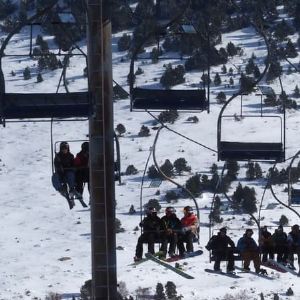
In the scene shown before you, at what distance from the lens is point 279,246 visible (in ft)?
69.8

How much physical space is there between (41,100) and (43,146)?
1955 inches

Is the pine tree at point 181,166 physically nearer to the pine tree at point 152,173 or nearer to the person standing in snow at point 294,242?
the pine tree at point 152,173

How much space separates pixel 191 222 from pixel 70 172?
3134 mm

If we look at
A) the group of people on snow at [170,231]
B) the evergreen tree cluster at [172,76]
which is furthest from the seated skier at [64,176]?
the evergreen tree cluster at [172,76]

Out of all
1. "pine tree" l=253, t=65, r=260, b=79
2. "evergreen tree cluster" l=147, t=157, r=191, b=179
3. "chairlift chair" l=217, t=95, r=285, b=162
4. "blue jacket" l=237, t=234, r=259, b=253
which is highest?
"chairlift chair" l=217, t=95, r=285, b=162

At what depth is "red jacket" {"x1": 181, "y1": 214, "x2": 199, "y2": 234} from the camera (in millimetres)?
20042

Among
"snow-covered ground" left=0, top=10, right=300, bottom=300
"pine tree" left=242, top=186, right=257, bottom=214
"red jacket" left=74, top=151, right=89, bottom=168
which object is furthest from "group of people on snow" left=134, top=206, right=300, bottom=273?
"pine tree" left=242, top=186, right=257, bottom=214

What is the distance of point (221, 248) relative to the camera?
20516mm

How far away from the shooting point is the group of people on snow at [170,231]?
19.8m

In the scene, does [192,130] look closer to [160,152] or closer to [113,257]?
[160,152]

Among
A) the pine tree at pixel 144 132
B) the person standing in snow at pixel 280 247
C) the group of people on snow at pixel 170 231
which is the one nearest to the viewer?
the group of people on snow at pixel 170 231

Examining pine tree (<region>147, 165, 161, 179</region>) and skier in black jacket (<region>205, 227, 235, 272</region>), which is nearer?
skier in black jacket (<region>205, 227, 235, 272</region>)

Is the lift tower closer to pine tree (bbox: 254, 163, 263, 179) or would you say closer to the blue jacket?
the blue jacket

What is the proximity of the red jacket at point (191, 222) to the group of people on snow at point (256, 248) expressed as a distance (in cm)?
34
